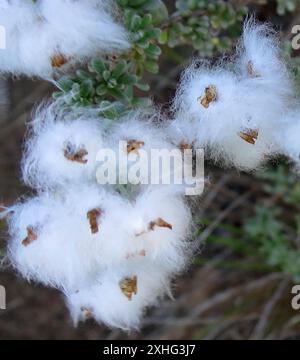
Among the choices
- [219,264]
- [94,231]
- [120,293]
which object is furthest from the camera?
[219,264]

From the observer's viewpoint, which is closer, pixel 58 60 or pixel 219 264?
pixel 58 60

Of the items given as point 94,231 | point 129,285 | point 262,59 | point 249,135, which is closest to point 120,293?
point 129,285

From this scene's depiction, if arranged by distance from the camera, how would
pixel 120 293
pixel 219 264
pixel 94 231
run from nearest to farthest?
pixel 94 231 < pixel 120 293 < pixel 219 264

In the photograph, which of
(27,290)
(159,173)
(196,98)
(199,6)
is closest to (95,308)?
(159,173)

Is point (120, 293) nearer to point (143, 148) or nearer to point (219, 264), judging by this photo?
point (143, 148)

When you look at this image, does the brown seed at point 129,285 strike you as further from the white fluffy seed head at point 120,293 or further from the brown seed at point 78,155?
the brown seed at point 78,155

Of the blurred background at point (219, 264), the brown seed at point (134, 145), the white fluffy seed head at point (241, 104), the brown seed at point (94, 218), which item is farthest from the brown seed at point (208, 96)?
the blurred background at point (219, 264)

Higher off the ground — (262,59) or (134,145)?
(262,59)

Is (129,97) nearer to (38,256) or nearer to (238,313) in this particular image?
(38,256)
